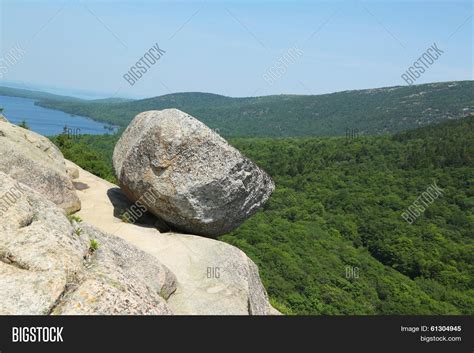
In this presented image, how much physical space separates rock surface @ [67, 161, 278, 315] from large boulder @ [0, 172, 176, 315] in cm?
290

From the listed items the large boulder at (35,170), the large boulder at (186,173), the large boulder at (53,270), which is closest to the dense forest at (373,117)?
the large boulder at (186,173)

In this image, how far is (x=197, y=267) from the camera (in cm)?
1066

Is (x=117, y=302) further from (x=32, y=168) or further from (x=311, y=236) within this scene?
(x=311, y=236)

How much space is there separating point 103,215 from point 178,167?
10.8 ft

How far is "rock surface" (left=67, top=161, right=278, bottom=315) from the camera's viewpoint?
933 cm

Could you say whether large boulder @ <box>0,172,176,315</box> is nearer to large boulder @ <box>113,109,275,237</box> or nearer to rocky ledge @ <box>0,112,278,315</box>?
rocky ledge @ <box>0,112,278,315</box>

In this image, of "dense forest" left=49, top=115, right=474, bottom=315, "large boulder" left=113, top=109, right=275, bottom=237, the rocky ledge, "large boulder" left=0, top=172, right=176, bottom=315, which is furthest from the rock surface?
"dense forest" left=49, top=115, right=474, bottom=315

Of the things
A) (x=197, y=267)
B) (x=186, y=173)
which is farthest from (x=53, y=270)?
(x=186, y=173)

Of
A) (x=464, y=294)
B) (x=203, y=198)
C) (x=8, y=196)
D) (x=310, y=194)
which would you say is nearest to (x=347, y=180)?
(x=310, y=194)

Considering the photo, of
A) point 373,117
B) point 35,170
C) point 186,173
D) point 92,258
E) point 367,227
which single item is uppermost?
point 373,117

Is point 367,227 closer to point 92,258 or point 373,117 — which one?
point 92,258

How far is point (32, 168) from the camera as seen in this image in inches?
442

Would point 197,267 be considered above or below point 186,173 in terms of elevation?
below

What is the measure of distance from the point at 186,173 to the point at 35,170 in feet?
14.4
